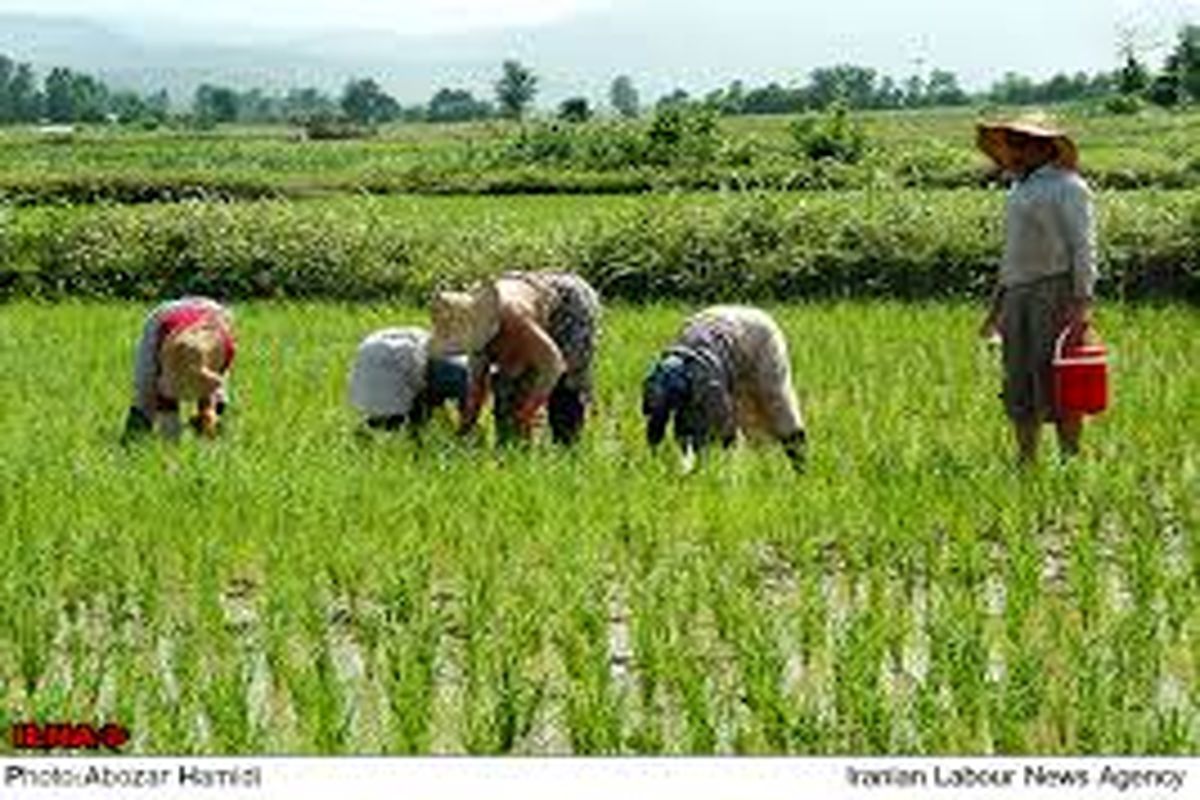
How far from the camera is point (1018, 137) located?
6168 millimetres

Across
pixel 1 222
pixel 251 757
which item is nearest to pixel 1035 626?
pixel 251 757

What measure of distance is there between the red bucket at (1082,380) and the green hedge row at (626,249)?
5.91m

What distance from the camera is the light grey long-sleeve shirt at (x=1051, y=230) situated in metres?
6.12

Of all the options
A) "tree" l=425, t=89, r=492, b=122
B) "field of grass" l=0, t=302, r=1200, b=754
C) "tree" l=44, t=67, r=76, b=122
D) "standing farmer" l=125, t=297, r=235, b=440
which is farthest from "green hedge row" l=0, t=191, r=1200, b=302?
"tree" l=44, t=67, r=76, b=122

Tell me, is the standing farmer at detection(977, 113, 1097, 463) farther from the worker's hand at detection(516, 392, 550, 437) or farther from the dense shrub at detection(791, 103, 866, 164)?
the dense shrub at detection(791, 103, 866, 164)

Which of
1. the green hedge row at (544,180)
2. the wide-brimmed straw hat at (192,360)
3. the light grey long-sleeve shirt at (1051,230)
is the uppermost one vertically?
the light grey long-sleeve shirt at (1051,230)

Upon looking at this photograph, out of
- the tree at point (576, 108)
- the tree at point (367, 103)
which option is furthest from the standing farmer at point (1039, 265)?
the tree at point (367, 103)

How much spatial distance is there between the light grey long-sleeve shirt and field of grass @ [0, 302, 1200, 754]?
0.62 meters

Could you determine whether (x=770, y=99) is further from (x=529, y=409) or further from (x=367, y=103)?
(x=529, y=409)

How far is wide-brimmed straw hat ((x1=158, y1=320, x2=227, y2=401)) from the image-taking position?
6.16m

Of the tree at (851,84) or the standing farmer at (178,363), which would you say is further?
the tree at (851,84)

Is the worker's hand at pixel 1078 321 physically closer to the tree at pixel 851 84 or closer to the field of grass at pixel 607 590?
the field of grass at pixel 607 590
